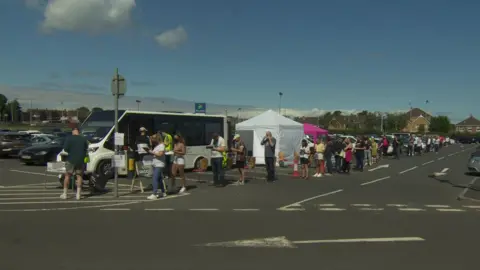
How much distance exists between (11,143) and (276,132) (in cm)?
1569

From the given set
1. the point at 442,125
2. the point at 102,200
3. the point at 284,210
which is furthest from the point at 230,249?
the point at 442,125

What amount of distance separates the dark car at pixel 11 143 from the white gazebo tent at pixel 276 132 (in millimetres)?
13426

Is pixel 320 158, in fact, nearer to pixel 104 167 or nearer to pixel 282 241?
pixel 104 167

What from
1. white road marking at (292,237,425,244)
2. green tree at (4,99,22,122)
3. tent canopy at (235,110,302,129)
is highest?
green tree at (4,99,22,122)

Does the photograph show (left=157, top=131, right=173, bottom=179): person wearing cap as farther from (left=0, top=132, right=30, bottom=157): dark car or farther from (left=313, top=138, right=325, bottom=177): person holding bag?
(left=0, top=132, right=30, bottom=157): dark car

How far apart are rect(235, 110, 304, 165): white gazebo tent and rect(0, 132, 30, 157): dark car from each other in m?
13.4

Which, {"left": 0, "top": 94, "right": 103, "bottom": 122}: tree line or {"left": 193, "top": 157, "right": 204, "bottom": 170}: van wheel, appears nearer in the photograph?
{"left": 193, "top": 157, "right": 204, "bottom": 170}: van wheel

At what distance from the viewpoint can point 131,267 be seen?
218 inches

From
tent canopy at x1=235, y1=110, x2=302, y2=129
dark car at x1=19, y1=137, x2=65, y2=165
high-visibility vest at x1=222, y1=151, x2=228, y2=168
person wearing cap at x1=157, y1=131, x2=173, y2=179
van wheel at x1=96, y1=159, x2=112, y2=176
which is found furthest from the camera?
tent canopy at x1=235, y1=110, x2=302, y2=129

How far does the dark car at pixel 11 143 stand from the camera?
88.1 feet

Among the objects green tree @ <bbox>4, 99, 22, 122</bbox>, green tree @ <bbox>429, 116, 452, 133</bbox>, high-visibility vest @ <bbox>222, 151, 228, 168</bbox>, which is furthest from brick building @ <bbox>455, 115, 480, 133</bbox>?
high-visibility vest @ <bbox>222, 151, 228, 168</bbox>

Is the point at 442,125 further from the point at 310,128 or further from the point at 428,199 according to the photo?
the point at 428,199

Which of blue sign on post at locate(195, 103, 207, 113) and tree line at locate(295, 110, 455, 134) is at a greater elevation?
tree line at locate(295, 110, 455, 134)

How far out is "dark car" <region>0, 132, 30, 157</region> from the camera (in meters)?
26.9
